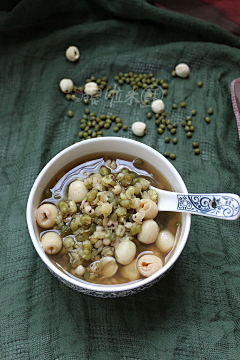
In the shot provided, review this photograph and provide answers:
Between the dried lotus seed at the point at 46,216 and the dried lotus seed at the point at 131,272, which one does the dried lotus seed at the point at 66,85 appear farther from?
the dried lotus seed at the point at 131,272

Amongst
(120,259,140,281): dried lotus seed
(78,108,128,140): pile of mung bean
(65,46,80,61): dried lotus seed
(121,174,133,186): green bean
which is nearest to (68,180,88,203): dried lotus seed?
(121,174,133,186): green bean

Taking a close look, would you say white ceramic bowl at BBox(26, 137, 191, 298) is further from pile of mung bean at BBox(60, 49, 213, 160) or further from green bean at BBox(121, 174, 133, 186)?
pile of mung bean at BBox(60, 49, 213, 160)

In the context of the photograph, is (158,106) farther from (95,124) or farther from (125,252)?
(125,252)

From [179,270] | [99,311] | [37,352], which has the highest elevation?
[179,270]

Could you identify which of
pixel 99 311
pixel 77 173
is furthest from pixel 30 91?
pixel 99 311

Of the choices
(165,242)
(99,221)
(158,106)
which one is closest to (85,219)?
(99,221)

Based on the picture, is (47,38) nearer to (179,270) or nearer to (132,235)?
(132,235)

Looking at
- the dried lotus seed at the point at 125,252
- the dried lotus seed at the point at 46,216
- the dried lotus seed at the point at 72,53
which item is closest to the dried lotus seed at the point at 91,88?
the dried lotus seed at the point at 72,53
